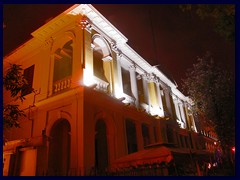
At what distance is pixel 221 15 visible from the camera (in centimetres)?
897

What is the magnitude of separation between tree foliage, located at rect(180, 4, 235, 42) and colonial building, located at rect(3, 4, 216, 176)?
519cm

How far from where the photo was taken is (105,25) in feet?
50.3

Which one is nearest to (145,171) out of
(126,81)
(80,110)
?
(80,110)

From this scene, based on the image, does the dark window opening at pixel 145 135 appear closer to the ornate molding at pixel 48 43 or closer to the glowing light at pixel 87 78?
the glowing light at pixel 87 78

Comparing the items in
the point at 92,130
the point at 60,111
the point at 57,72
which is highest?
the point at 57,72

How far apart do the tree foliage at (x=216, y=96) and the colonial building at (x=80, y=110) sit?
301 cm

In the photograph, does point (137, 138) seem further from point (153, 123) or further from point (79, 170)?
point (79, 170)

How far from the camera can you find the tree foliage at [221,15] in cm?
861

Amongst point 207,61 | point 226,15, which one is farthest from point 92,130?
point 207,61

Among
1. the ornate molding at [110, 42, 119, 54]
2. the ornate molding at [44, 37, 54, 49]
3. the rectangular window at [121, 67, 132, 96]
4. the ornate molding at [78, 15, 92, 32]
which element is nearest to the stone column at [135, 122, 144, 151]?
the rectangular window at [121, 67, 132, 96]

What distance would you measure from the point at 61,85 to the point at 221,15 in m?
9.14

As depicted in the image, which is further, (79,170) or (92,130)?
(92,130)

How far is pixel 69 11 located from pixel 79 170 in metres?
9.20

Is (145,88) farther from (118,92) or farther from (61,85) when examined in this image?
(61,85)
